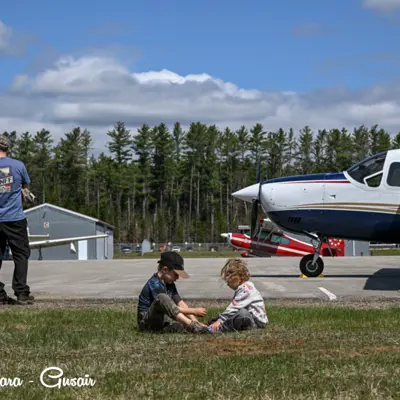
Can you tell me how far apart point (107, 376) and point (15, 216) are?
5666 mm

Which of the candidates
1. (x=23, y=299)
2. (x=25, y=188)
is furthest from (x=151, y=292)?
(x=25, y=188)

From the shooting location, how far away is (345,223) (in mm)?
14977

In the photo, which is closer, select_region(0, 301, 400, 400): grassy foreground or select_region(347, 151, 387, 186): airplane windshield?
select_region(0, 301, 400, 400): grassy foreground

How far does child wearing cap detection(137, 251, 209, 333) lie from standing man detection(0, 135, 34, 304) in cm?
320

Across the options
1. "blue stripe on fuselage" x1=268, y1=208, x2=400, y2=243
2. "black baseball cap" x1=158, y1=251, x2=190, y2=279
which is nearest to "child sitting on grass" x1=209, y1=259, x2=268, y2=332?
"black baseball cap" x1=158, y1=251, x2=190, y2=279

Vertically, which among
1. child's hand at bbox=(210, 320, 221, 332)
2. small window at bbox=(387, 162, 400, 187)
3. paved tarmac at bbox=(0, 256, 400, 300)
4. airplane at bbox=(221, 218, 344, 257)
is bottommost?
airplane at bbox=(221, 218, 344, 257)

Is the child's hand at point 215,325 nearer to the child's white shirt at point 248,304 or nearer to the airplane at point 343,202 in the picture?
the child's white shirt at point 248,304

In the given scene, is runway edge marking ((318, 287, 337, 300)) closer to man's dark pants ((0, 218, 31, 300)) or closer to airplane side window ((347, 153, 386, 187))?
airplane side window ((347, 153, 386, 187))

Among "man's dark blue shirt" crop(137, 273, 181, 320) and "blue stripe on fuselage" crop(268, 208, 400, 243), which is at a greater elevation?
"blue stripe on fuselage" crop(268, 208, 400, 243)

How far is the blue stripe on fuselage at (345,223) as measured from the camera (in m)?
14.7

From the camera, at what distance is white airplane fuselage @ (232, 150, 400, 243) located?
48.1 ft

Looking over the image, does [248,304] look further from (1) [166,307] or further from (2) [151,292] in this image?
(2) [151,292]

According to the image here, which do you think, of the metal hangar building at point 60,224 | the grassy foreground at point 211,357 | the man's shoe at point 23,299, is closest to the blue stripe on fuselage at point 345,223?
the grassy foreground at point 211,357

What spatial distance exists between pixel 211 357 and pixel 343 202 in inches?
390
